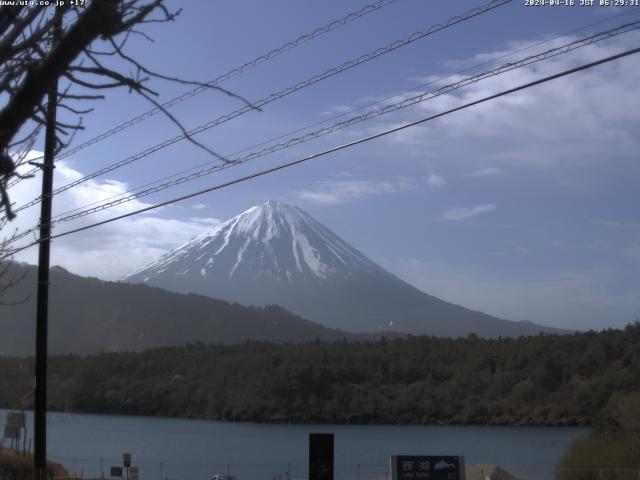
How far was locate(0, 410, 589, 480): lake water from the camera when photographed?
42781 millimetres

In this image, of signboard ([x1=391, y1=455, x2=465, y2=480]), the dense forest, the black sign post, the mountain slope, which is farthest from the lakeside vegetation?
the mountain slope

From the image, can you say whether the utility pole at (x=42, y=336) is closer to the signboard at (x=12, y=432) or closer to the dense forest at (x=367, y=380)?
the signboard at (x=12, y=432)

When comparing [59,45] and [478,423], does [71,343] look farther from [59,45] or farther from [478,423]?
[59,45]

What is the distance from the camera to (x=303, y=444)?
204 ft

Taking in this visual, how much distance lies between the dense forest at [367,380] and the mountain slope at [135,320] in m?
60.6

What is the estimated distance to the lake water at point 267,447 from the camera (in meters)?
42.8

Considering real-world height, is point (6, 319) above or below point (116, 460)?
above

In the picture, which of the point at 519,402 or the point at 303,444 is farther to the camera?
the point at 519,402

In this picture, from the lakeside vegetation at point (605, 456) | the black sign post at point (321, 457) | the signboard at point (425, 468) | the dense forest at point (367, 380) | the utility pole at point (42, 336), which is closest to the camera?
the black sign post at point (321, 457)

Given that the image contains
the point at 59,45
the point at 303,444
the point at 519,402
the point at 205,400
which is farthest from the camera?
the point at 205,400

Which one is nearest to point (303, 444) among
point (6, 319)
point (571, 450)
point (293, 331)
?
point (571, 450)

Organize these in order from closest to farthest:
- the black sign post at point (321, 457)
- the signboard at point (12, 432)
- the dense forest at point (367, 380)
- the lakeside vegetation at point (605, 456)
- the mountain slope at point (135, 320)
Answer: the black sign post at point (321, 457) → the lakeside vegetation at point (605, 456) → the signboard at point (12, 432) → the dense forest at point (367, 380) → the mountain slope at point (135, 320)

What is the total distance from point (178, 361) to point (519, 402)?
4349 cm

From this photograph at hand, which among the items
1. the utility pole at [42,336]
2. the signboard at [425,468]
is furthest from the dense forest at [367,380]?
the signboard at [425,468]
